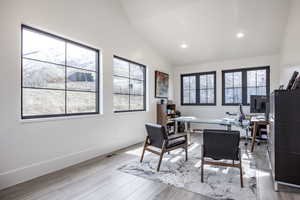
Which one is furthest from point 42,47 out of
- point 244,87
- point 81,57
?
point 244,87

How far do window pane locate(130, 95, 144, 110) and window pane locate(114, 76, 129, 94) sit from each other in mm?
334

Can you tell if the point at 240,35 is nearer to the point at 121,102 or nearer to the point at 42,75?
the point at 121,102

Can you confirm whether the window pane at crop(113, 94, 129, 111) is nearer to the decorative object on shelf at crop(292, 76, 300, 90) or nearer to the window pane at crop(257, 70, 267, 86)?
the decorative object on shelf at crop(292, 76, 300, 90)

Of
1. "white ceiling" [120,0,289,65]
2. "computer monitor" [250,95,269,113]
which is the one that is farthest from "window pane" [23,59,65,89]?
"computer monitor" [250,95,269,113]

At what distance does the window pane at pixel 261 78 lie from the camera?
5344 mm

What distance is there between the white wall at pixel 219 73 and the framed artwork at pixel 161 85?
65cm

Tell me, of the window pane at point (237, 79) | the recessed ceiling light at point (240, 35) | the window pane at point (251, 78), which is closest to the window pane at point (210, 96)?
the window pane at point (237, 79)

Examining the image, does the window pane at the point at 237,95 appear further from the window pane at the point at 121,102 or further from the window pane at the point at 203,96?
the window pane at the point at 121,102

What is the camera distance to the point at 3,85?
90.0 inches

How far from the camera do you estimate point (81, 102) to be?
3488 mm

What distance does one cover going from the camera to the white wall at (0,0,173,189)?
234 centimetres

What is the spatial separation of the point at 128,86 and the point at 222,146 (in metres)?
2.94

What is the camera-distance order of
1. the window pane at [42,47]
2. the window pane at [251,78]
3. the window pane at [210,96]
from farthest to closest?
the window pane at [210,96] < the window pane at [251,78] < the window pane at [42,47]

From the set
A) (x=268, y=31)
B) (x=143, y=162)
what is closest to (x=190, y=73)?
(x=268, y=31)
